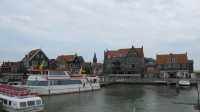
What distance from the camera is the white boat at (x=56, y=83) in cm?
6419

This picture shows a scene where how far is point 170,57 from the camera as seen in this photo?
415 ft

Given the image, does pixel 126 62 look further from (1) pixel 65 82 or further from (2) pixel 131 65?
(1) pixel 65 82

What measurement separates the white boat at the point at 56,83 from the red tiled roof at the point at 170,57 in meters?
56.8

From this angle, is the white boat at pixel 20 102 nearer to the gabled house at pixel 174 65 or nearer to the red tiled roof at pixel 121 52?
the red tiled roof at pixel 121 52

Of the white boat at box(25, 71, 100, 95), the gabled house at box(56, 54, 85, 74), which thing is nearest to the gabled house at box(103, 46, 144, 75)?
the gabled house at box(56, 54, 85, 74)

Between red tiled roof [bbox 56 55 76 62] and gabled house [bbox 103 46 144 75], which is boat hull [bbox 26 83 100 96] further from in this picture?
red tiled roof [bbox 56 55 76 62]

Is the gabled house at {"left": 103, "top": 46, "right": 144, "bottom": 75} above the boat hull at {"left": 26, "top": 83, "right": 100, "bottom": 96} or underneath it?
above

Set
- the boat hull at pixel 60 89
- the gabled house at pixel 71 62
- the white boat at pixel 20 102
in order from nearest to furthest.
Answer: the white boat at pixel 20 102 < the boat hull at pixel 60 89 < the gabled house at pixel 71 62

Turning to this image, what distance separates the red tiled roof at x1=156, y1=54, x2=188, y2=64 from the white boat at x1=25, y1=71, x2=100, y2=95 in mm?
56829

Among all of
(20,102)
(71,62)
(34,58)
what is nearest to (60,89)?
(20,102)

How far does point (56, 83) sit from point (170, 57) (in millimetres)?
72463

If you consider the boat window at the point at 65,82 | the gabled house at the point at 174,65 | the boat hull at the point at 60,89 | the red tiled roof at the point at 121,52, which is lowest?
the boat hull at the point at 60,89

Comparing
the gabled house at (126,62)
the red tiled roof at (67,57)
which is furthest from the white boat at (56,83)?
the red tiled roof at (67,57)

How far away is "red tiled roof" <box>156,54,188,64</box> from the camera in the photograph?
405 ft
